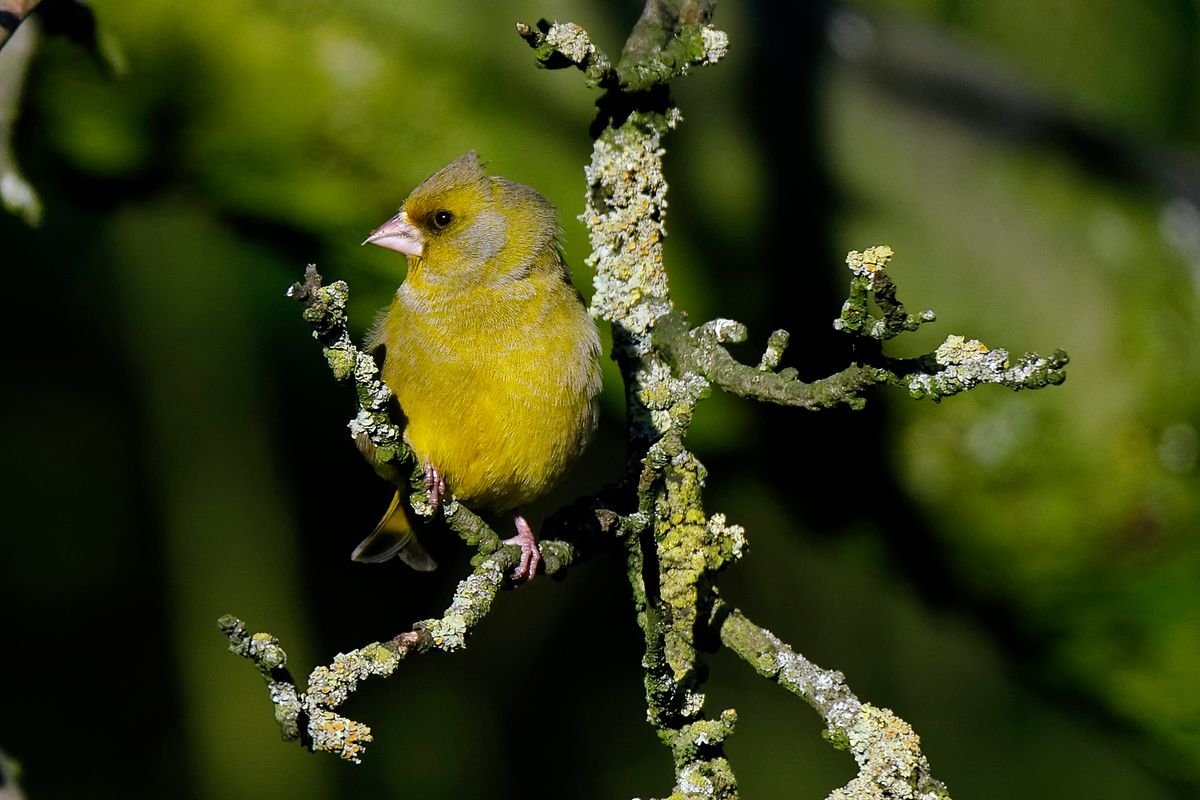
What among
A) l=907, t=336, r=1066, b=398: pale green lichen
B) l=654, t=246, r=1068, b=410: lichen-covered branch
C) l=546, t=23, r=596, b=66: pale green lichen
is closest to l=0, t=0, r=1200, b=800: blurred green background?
l=546, t=23, r=596, b=66: pale green lichen

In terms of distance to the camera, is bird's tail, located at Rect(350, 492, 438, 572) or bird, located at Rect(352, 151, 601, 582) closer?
bird, located at Rect(352, 151, 601, 582)

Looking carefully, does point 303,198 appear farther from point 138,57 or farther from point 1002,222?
point 1002,222

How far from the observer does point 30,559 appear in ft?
14.5

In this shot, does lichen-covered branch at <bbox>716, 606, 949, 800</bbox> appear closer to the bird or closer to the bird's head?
the bird

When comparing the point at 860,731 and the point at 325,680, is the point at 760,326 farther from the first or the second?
the point at 325,680

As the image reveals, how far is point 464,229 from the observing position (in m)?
2.54

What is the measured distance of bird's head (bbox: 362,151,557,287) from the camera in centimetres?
251

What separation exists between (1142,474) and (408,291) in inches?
75.1

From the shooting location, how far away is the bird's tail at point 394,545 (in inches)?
106

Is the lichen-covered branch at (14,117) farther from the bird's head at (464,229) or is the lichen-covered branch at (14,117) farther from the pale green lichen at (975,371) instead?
the pale green lichen at (975,371)

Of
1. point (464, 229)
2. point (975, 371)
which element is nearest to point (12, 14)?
point (464, 229)

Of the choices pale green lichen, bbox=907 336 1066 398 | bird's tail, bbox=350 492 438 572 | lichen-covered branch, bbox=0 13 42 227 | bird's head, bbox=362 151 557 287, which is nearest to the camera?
pale green lichen, bbox=907 336 1066 398

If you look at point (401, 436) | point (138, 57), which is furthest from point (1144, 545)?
point (138, 57)

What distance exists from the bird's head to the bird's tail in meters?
0.55
